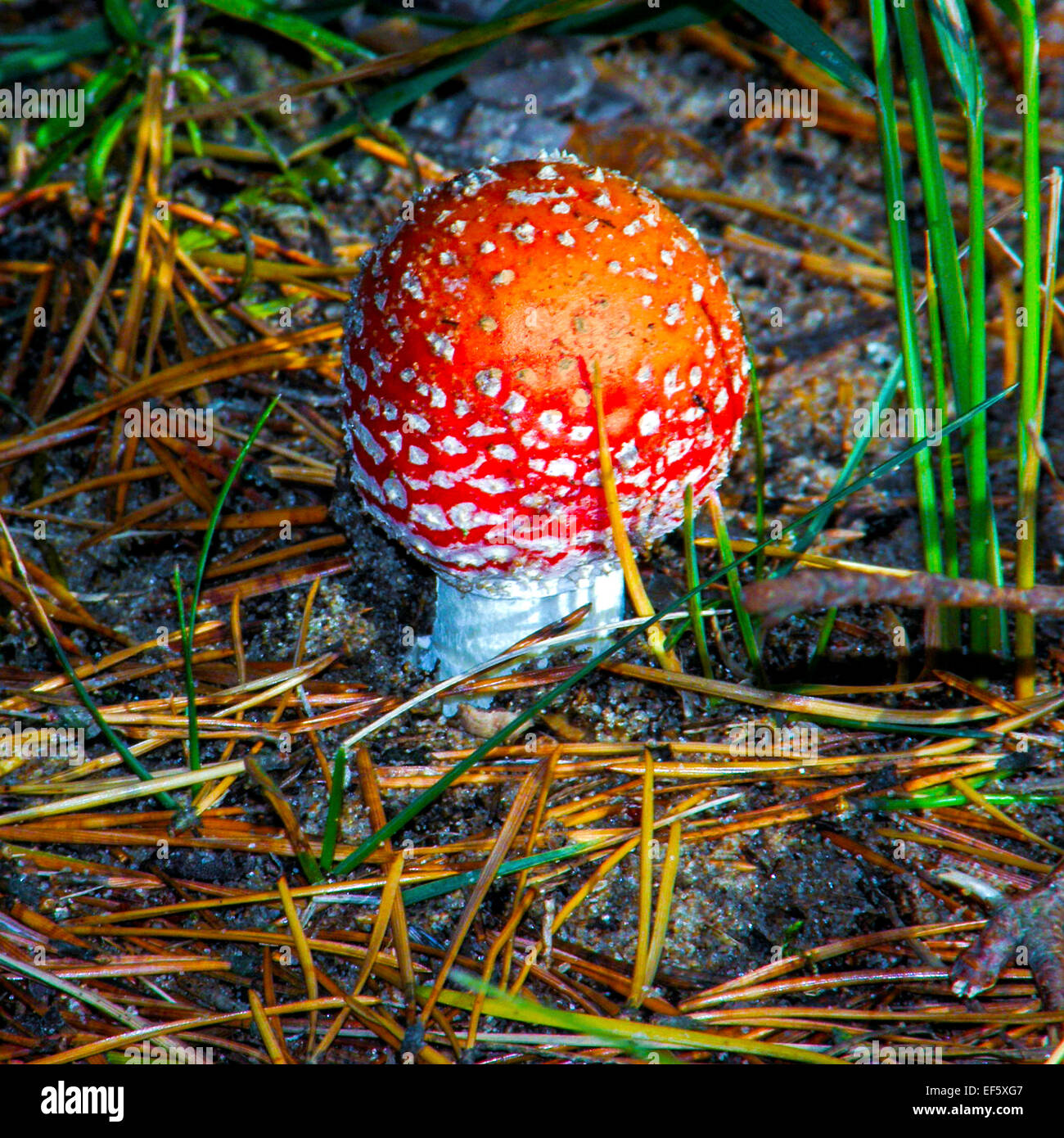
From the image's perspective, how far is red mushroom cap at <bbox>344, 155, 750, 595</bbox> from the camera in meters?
1.76

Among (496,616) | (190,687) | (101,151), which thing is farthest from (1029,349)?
(101,151)

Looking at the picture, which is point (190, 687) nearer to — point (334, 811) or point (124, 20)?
point (334, 811)

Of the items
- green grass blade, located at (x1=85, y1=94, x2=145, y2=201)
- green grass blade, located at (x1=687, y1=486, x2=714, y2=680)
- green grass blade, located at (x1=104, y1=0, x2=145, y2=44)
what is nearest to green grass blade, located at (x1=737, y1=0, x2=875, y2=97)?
green grass blade, located at (x1=687, y1=486, x2=714, y2=680)

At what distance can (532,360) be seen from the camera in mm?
1754

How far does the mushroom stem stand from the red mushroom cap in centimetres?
29

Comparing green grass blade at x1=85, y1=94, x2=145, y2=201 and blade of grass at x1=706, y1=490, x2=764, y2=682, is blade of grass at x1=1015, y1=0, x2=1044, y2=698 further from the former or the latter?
green grass blade at x1=85, y1=94, x2=145, y2=201

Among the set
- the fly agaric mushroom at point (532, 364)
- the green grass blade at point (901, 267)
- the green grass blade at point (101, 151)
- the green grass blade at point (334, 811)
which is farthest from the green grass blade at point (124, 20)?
the green grass blade at point (334, 811)

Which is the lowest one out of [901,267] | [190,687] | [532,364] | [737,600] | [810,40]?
[190,687]

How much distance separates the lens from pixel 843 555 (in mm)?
2566

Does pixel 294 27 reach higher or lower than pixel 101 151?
higher

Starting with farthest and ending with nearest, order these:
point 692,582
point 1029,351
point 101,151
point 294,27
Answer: point 294,27
point 101,151
point 692,582
point 1029,351

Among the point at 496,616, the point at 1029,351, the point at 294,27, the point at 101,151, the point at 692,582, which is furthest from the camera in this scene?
the point at 294,27
